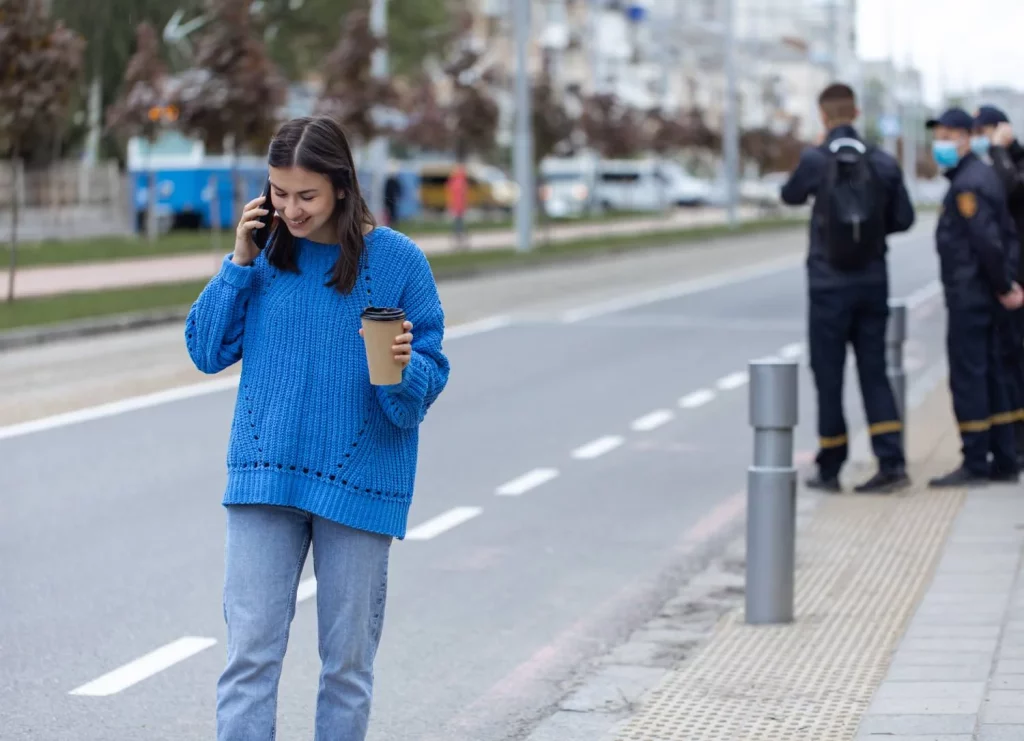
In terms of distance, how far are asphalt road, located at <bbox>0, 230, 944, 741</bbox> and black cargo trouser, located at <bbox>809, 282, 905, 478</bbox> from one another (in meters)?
0.66

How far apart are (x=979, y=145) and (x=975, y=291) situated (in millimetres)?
742

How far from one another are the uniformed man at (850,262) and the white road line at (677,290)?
12879 millimetres

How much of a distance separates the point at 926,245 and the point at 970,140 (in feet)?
131

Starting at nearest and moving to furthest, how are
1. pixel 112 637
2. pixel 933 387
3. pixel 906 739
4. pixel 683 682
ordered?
1. pixel 906 739
2. pixel 683 682
3. pixel 112 637
4. pixel 933 387

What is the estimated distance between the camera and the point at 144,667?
7.01 metres

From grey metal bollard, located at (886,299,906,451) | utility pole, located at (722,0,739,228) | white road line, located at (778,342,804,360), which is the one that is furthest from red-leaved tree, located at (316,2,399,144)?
grey metal bollard, located at (886,299,906,451)

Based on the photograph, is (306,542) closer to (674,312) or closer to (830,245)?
(830,245)

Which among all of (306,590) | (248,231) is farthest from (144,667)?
(248,231)

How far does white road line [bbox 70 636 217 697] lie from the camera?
21.9ft

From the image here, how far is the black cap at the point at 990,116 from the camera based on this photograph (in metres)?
10.9

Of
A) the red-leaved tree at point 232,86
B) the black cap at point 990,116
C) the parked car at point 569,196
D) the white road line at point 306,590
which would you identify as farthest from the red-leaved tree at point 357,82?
the parked car at point 569,196

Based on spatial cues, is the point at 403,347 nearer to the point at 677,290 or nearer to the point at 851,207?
the point at 851,207

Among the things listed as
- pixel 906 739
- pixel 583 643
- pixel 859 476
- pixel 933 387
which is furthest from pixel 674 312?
pixel 906 739

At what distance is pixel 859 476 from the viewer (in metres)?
11.6
